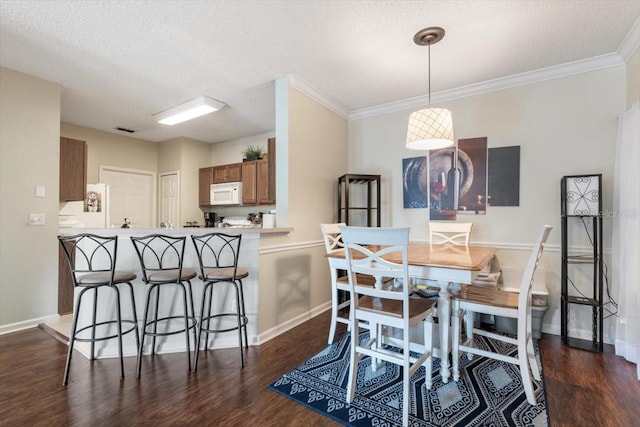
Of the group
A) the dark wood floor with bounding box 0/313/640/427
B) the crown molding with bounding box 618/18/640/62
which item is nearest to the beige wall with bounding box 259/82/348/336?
the dark wood floor with bounding box 0/313/640/427

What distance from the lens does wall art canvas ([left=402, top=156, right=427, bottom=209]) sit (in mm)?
3520

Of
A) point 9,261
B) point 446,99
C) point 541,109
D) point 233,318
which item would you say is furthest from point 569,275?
point 9,261

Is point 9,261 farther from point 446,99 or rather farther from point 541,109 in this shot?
point 541,109

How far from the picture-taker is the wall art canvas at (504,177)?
9.89 feet

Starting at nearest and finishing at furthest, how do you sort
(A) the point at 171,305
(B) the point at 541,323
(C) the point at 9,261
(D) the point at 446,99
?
(A) the point at 171,305 → (B) the point at 541,323 → (C) the point at 9,261 → (D) the point at 446,99

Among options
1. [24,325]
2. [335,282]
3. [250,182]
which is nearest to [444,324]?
[335,282]

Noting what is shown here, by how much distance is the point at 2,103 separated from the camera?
9.33ft

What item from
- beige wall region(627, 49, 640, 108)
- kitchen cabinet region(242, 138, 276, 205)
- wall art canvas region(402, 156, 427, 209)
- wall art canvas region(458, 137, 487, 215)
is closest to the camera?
beige wall region(627, 49, 640, 108)

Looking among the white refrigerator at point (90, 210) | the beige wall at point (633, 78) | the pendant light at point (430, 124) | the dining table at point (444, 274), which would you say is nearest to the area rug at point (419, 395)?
the dining table at point (444, 274)

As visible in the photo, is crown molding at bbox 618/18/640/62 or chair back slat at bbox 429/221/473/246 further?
chair back slat at bbox 429/221/473/246

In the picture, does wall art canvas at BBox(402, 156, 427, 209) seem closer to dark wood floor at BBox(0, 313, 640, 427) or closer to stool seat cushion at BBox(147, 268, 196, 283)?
dark wood floor at BBox(0, 313, 640, 427)

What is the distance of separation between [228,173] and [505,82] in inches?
163

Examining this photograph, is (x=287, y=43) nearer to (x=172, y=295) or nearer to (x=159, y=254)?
(x=159, y=254)

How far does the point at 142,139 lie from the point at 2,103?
8.61ft
